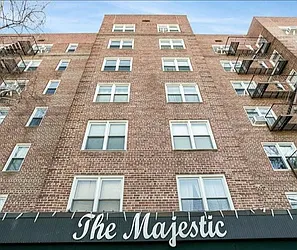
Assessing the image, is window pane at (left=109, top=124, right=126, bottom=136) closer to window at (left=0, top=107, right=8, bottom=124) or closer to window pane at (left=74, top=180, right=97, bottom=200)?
window pane at (left=74, top=180, right=97, bottom=200)

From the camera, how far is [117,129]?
11.9 m

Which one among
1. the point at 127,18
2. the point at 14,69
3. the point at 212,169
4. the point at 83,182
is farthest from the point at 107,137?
the point at 127,18

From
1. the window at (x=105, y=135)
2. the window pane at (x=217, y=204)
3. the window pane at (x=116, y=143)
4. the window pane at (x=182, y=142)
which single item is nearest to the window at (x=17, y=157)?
the window at (x=105, y=135)

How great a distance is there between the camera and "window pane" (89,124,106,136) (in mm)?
11648

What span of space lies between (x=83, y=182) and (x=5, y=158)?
5.00 metres

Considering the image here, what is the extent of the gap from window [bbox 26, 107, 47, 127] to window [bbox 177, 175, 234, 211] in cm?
863

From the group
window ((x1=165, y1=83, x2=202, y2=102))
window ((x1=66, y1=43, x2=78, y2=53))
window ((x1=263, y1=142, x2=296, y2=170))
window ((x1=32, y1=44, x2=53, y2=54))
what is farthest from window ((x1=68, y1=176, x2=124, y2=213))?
window ((x1=32, y1=44, x2=53, y2=54))

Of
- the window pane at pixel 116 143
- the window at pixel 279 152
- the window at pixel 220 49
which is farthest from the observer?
the window at pixel 220 49

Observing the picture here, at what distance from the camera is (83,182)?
962 centimetres

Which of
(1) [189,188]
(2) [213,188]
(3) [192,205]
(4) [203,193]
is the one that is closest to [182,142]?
(1) [189,188]

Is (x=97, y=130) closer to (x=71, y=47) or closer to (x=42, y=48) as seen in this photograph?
(x=71, y=47)

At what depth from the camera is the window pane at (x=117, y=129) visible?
11.6 meters

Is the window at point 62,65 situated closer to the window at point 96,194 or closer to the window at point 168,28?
the window at point 168,28

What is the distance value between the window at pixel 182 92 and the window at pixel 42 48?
12.3m
